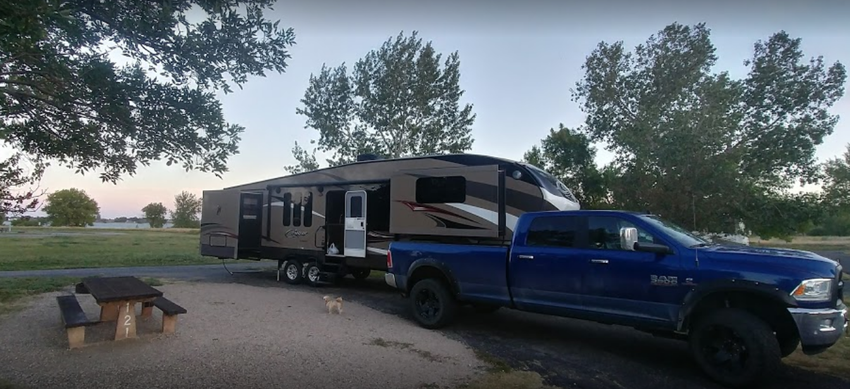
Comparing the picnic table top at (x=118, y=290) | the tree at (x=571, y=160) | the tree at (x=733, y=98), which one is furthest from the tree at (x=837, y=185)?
the picnic table top at (x=118, y=290)

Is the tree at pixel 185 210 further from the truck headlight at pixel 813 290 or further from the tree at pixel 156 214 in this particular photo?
the truck headlight at pixel 813 290

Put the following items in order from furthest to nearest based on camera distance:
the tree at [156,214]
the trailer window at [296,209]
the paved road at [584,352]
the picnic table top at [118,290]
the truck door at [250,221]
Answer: the tree at [156,214] → the truck door at [250,221] → the trailer window at [296,209] → the picnic table top at [118,290] → the paved road at [584,352]

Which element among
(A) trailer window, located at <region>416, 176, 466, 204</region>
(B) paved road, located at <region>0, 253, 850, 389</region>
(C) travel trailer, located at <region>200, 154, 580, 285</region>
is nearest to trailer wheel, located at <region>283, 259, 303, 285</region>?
(C) travel trailer, located at <region>200, 154, 580, 285</region>

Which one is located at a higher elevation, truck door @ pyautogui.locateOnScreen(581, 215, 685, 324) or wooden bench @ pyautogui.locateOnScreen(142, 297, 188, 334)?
truck door @ pyautogui.locateOnScreen(581, 215, 685, 324)

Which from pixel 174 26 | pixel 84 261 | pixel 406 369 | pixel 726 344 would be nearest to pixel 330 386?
pixel 406 369

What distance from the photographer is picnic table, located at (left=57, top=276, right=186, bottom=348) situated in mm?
5555

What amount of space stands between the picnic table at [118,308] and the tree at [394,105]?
58.1 ft

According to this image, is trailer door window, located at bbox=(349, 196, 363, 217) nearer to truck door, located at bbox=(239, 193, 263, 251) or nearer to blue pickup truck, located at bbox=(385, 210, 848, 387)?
truck door, located at bbox=(239, 193, 263, 251)

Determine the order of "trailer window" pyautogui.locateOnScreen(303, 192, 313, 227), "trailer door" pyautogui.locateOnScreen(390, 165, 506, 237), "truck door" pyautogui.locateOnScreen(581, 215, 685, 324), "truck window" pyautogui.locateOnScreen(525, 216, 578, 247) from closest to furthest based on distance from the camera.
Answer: "truck door" pyautogui.locateOnScreen(581, 215, 685, 324) < "truck window" pyautogui.locateOnScreen(525, 216, 578, 247) < "trailer door" pyautogui.locateOnScreen(390, 165, 506, 237) < "trailer window" pyautogui.locateOnScreen(303, 192, 313, 227)

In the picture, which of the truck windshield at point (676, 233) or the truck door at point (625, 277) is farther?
the truck windshield at point (676, 233)

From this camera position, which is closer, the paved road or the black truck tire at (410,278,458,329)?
the paved road

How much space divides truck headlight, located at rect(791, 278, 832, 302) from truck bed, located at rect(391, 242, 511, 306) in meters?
3.19

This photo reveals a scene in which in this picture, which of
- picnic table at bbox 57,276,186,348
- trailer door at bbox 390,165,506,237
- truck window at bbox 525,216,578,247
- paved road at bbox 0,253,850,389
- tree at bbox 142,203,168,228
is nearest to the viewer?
paved road at bbox 0,253,850,389

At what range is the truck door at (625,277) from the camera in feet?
17.2
